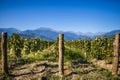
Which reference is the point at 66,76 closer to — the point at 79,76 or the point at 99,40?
the point at 79,76

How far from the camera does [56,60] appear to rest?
27.2 m

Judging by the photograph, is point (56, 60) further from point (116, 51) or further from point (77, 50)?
point (116, 51)

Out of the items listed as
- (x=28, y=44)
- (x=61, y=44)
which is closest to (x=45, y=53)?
(x=28, y=44)

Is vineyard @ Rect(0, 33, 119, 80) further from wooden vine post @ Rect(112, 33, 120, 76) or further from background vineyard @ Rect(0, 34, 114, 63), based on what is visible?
wooden vine post @ Rect(112, 33, 120, 76)

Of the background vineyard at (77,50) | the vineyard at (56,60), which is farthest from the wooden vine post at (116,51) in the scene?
the background vineyard at (77,50)

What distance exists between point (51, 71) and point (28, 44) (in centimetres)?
2071

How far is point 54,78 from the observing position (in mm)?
16797

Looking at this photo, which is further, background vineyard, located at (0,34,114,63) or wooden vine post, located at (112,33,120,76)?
background vineyard, located at (0,34,114,63)

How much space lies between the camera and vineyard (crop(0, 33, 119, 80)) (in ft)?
57.7

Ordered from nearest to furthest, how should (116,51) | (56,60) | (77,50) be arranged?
1. (116,51)
2. (56,60)
3. (77,50)

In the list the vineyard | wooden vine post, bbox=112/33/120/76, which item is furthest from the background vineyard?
wooden vine post, bbox=112/33/120/76

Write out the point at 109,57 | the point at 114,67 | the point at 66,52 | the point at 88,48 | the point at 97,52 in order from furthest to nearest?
the point at 88,48, the point at 97,52, the point at 66,52, the point at 109,57, the point at 114,67

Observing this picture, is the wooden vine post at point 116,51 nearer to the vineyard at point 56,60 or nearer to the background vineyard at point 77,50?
the vineyard at point 56,60

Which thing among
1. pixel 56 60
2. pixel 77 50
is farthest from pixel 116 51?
pixel 77 50
